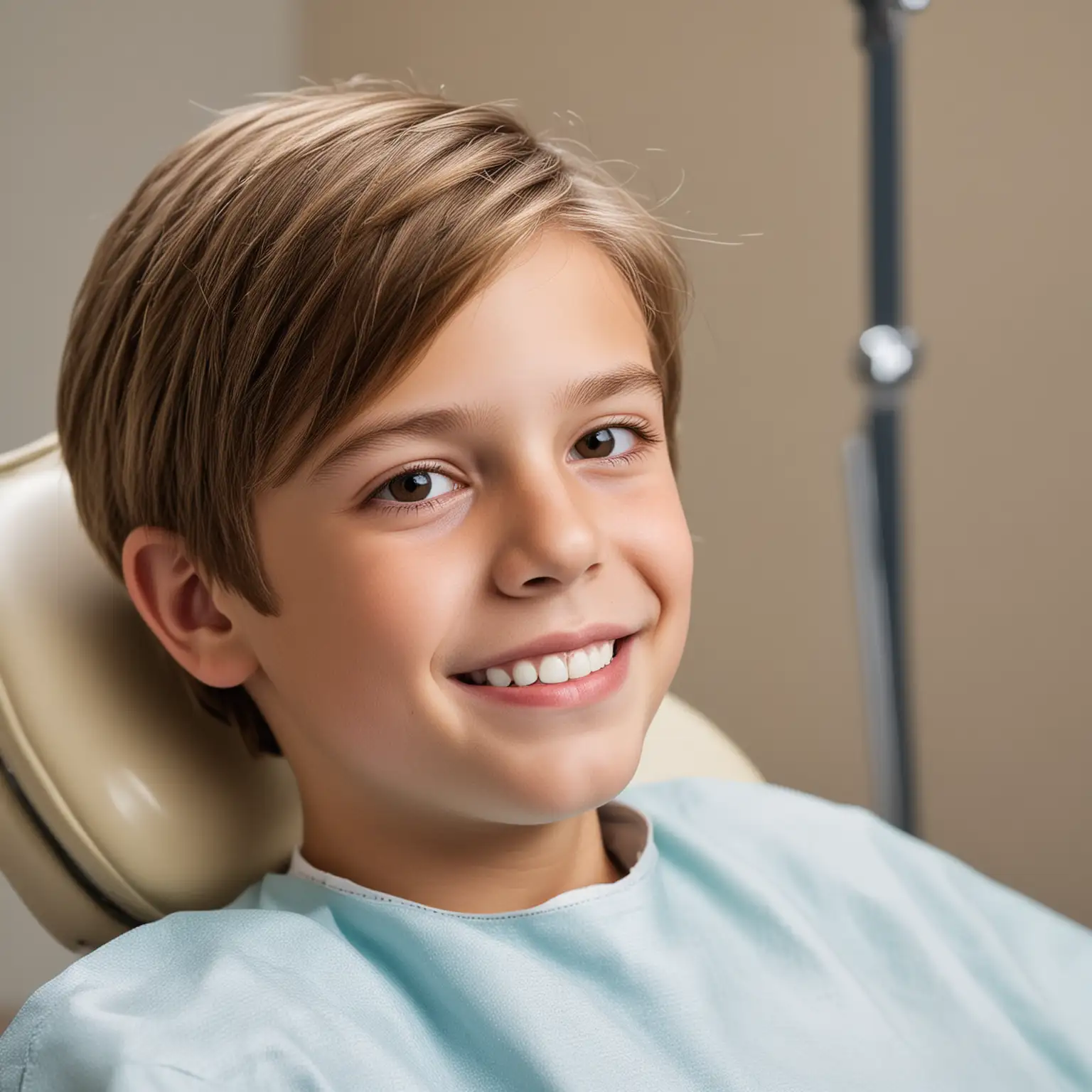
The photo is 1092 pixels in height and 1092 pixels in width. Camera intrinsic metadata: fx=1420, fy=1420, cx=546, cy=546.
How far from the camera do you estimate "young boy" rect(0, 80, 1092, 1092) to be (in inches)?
30.1

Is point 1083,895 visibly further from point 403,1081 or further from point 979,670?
point 403,1081

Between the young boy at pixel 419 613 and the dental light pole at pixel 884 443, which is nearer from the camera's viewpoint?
the young boy at pixel 419 613

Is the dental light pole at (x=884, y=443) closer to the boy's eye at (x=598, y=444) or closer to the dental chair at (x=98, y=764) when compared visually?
the boy's eye at (x=598, y=444)

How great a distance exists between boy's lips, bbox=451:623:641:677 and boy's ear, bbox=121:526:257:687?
0.16 metres

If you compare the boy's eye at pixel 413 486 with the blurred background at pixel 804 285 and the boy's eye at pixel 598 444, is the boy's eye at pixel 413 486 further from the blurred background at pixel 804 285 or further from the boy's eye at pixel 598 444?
the blurred background at pixel 804 285

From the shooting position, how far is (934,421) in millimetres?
1764

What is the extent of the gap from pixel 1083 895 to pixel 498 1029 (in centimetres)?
118

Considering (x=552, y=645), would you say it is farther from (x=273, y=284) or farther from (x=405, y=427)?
(x=273, y=284)

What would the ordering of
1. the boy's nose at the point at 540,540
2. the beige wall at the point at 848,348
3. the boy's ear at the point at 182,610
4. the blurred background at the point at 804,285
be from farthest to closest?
the beige wall at the point at 848,348 → the blurred background at the point at 804,285 → the boy's ear at the point at 182,610 → the boy's nose at the point at 540,540

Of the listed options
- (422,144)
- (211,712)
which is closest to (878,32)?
(422,144)

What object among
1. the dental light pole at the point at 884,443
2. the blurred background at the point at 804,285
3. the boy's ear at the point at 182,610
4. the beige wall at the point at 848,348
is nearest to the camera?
the boy's ear at the point at 182,610

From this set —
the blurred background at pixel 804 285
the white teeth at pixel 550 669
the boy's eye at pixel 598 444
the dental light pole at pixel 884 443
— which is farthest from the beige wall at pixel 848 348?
the white teeth at pixel 550 669

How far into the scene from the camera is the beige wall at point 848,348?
1654mm

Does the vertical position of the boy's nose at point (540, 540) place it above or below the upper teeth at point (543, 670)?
above
